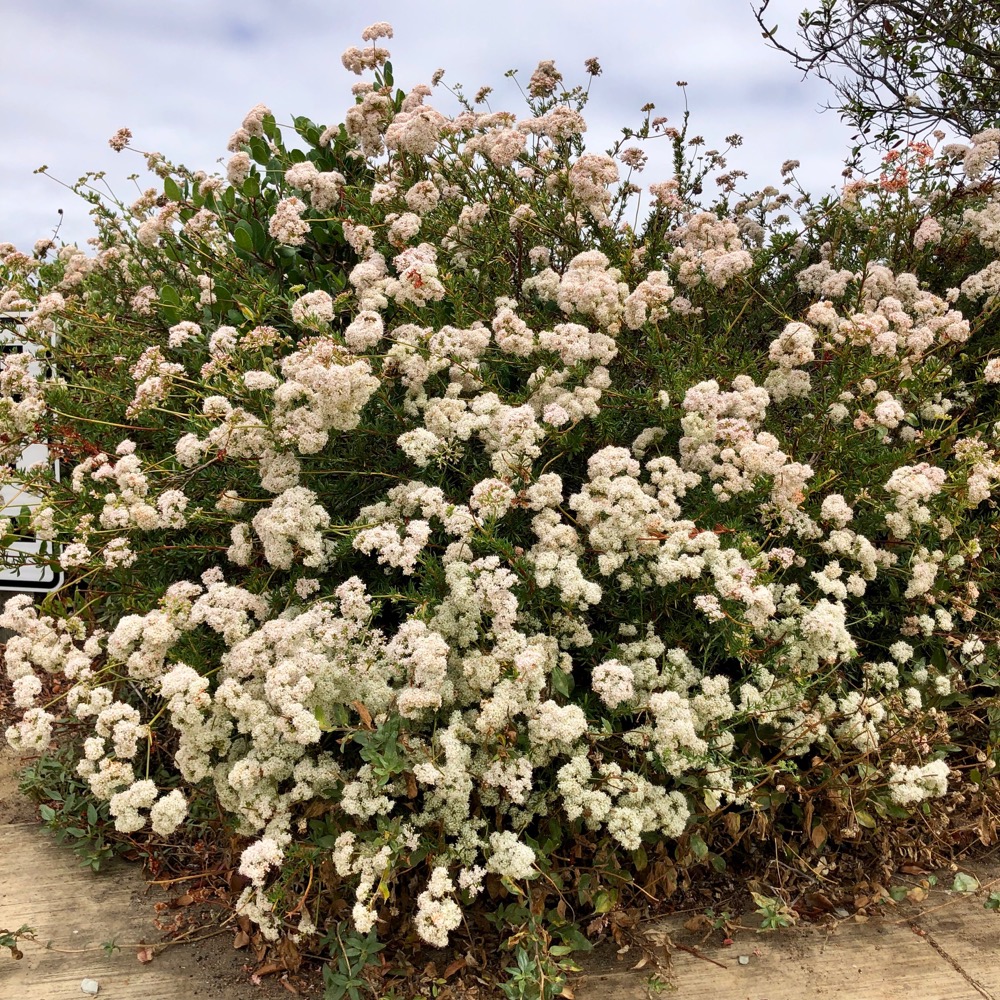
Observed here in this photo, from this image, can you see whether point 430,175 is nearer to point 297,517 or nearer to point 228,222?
point 228,222

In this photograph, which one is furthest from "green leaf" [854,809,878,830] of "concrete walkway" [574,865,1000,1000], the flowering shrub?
"concrete walkway" [574,865,1000,1000]

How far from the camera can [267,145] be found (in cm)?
521

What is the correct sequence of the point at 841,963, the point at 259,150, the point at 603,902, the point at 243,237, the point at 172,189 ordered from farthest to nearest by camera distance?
the point at 259,150 < the point at 172,189 < the point at 243,237 < the point at 841,963 < the point at 603,902

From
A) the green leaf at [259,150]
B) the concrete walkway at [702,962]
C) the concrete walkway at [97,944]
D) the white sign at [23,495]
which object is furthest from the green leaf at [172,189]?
the concrete walkway at [702,962]

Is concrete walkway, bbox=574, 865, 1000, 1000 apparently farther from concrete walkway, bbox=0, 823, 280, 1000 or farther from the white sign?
the white sign

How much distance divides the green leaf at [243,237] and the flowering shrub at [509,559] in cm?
2

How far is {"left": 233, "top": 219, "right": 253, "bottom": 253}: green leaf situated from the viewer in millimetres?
4469

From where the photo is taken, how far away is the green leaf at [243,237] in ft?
14.7

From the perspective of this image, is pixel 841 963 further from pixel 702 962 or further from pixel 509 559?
pixel 509 559

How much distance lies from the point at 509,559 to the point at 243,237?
2632mm

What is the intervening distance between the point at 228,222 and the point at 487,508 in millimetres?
3335

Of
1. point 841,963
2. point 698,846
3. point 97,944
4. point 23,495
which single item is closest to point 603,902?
point 698,846

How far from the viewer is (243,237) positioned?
14.7ft

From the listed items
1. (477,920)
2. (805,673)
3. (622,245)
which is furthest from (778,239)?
(477,920)
